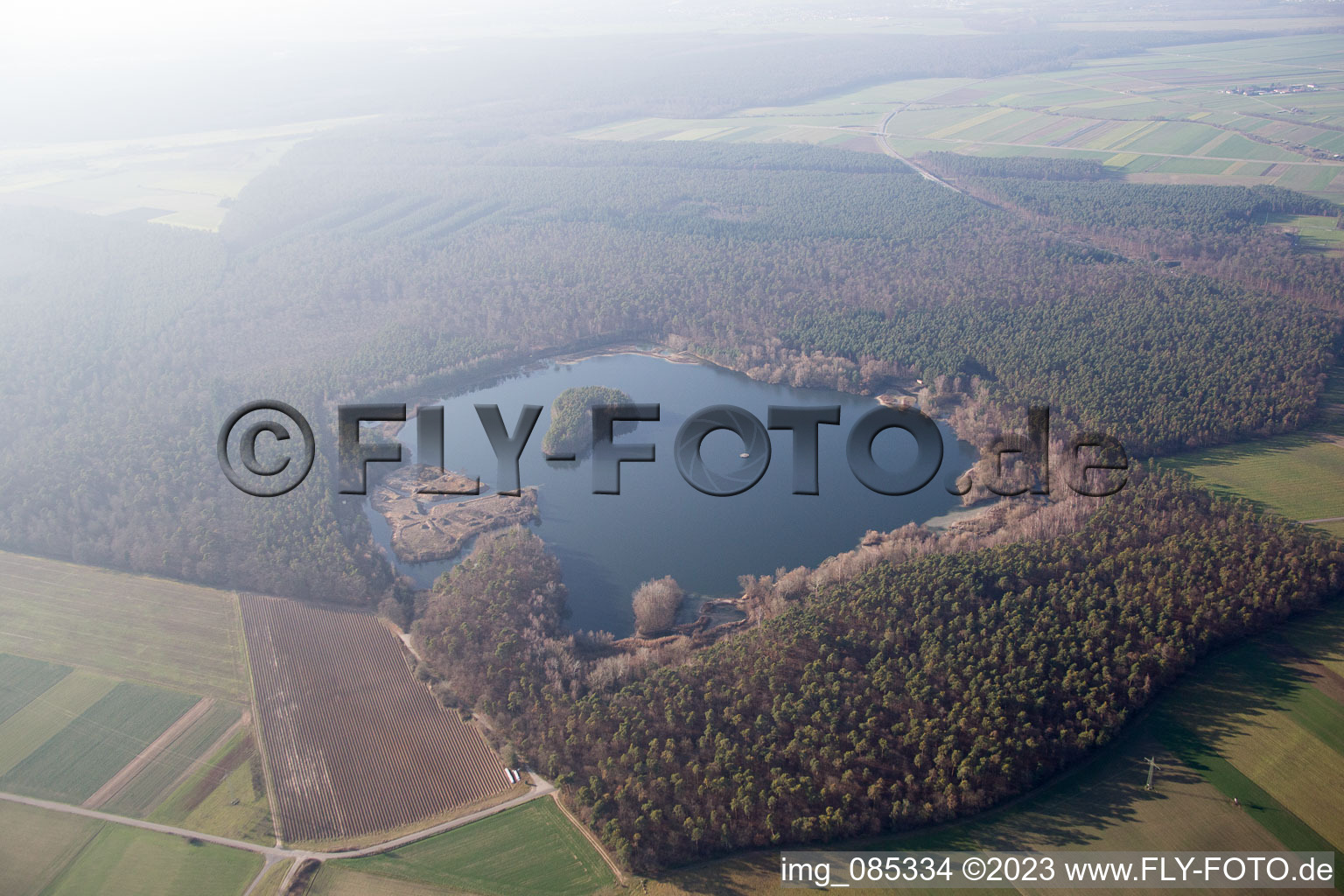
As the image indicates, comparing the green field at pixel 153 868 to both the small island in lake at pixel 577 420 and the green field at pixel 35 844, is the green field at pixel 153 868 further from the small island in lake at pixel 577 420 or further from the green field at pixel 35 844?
the small island in lake at pixel 577 420

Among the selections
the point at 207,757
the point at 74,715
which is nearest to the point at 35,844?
the point at 207,757

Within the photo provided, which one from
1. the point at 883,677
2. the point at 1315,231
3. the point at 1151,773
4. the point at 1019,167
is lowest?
the point at 1151,773

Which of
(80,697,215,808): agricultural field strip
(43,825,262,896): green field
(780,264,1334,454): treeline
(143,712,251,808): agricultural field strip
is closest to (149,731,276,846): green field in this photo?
(143,712,251,808): agricultural field strip

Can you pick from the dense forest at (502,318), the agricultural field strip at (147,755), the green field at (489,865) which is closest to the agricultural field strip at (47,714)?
the agricultural field strip at (147,755)

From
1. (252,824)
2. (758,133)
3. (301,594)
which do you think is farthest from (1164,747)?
(758,133)

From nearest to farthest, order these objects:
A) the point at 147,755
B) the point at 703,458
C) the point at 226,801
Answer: the point at 226,801 → the point at 147,755 → the point at 703,458

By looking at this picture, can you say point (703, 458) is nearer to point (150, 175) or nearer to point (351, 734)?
point (351, 734)
